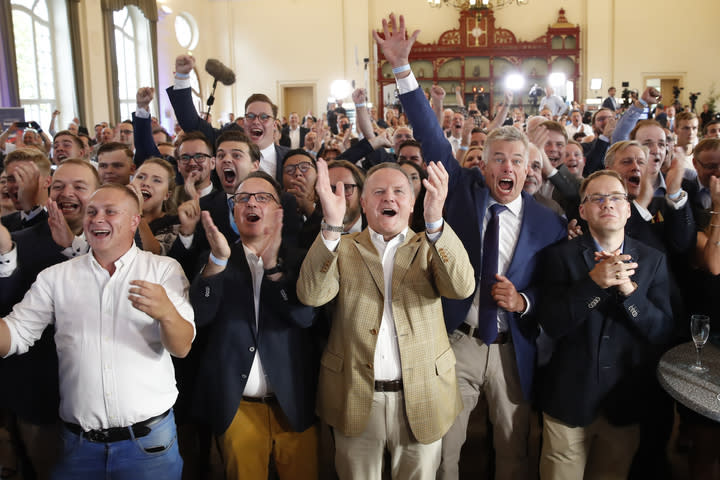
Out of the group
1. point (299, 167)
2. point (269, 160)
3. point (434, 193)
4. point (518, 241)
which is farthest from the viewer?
point (269, 160)

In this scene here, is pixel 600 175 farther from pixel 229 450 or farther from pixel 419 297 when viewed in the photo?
pixel 229 450

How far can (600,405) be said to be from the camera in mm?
2066

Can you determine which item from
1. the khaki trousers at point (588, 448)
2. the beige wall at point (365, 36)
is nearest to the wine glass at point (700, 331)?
the khaki trousers at point (588, 448)

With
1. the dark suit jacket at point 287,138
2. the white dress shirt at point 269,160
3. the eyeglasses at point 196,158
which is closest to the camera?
the eyeglasses at point 196,158

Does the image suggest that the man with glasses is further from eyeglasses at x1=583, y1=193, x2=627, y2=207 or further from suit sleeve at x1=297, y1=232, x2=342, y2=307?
suit sleeve at x1=297, y1=232, x2=342, y2=307

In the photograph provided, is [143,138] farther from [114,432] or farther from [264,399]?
[114,432]

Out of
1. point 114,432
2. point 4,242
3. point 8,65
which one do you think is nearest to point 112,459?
point 114,432

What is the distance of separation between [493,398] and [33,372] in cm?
175

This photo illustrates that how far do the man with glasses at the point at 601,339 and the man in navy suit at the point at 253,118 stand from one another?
6.94 ft

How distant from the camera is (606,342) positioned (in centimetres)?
205

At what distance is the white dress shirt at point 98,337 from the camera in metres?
1.72

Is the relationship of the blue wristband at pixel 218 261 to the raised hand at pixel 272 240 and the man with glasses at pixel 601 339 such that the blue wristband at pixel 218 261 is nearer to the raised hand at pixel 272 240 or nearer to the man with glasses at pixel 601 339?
the raised hand at pixel 272 240

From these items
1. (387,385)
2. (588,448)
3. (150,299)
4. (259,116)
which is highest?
(259,116)

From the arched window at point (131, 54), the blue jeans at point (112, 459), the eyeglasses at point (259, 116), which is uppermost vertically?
the arched window at point (131, 54)
